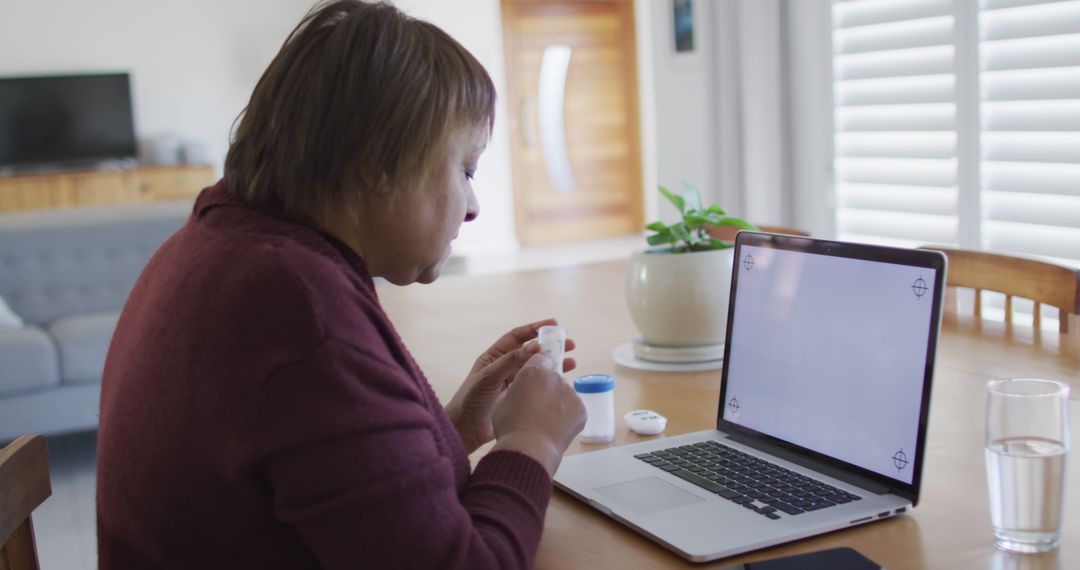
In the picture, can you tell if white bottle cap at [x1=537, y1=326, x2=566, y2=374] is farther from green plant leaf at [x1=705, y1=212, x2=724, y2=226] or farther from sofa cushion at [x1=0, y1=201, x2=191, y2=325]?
sofa cushion at [x1=0, y1=201, x2=191, y2=325]

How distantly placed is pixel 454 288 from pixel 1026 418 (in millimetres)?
1594

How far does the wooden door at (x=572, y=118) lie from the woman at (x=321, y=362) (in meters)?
7.09

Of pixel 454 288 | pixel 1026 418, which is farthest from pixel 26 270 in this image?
pixel 1026 418

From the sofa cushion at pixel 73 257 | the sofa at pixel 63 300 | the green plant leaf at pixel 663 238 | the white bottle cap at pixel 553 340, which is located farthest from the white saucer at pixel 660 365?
the sofa cushion at pixel 73 257

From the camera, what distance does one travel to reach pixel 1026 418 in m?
0.82

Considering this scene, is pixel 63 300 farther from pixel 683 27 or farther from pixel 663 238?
pixel 663 238

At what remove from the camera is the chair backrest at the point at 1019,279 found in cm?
158

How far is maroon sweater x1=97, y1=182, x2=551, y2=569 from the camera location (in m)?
0.70

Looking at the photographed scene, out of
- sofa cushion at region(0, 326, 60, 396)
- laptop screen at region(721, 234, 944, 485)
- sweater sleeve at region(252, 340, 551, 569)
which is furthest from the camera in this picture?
sofa cushion at region(0, 326, 60, 396)

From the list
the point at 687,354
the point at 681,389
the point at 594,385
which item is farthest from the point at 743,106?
the point at 594,385

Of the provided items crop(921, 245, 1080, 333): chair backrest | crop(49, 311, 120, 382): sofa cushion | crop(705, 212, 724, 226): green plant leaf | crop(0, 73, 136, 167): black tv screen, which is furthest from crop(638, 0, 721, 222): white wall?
crop(0, 73, 136, 167): black tv screen

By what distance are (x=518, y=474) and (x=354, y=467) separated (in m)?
0.20

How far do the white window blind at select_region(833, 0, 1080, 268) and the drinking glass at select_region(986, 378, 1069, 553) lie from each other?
7.58 ft

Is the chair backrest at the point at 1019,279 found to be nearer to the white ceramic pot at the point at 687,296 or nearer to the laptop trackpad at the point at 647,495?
the white ceramic pot at the point at 687,296
